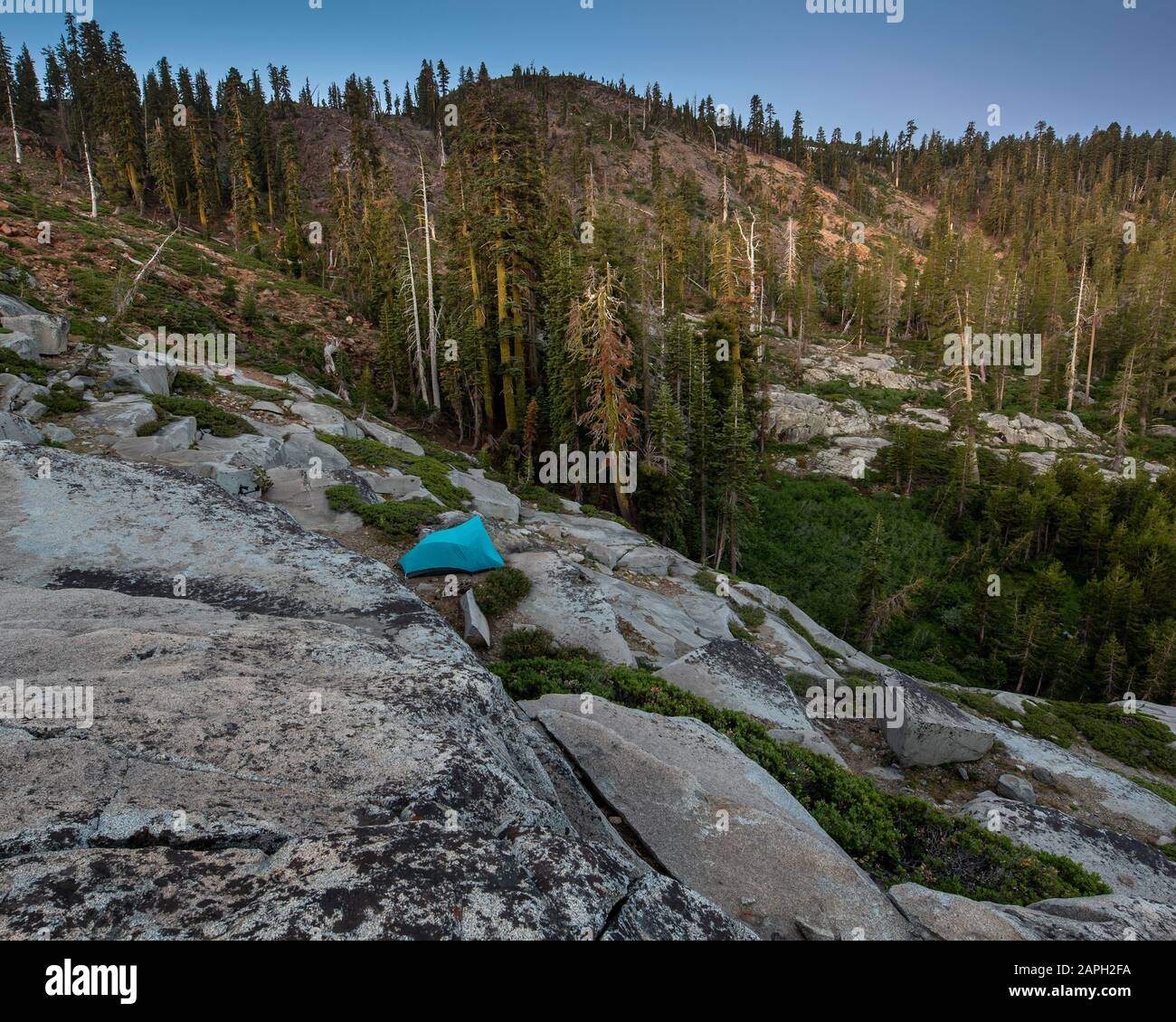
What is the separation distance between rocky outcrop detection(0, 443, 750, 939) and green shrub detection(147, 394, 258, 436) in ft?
36.1

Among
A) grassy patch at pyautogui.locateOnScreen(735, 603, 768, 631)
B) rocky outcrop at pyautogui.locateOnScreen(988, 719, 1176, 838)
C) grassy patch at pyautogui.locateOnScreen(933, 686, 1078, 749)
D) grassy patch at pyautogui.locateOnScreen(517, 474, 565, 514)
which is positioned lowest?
grassy patch at pyautogui.locateOnScreen(933, 686, 1078, 749)

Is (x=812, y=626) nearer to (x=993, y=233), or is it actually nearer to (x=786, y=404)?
(x=786, y=404)

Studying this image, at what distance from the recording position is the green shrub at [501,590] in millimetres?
13703

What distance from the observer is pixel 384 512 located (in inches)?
658

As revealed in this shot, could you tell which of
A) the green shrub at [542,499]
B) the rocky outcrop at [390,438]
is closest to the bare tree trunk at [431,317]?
the rocky outcrop at [390,438]

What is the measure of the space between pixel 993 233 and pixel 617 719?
495ft

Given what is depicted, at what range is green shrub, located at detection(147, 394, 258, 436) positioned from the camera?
62.4 ft

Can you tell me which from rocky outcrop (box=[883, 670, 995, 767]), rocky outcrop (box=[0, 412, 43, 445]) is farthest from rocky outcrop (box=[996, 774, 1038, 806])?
rocky outcrop (box=[0, 412, 43, 445])

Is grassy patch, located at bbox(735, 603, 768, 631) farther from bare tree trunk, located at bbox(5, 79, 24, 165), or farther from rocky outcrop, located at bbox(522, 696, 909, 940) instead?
bare tree trunk, located at bbox(5, 79, 24, 165)

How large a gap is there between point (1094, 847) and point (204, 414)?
2411cm

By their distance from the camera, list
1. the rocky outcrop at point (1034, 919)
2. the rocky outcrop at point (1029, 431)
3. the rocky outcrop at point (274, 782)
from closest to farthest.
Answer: the rocky outcrop at point (274, 782) → the rocky outcrop at point (1034, 919) → the rocky outcrop at point (1029, 431)

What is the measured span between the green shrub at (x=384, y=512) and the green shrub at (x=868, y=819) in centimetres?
631

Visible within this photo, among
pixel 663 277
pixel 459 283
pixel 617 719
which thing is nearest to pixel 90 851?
pixel 617 719

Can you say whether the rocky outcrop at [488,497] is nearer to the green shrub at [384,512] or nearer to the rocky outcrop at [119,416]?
the green shrub at [384,512]
